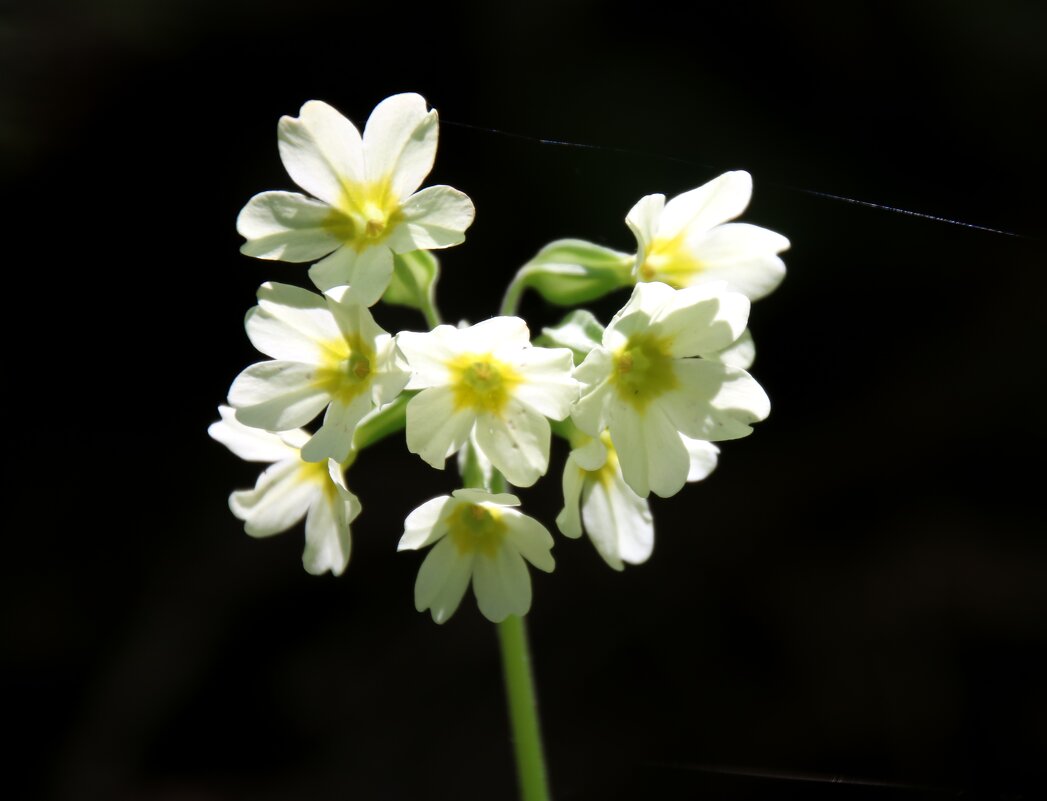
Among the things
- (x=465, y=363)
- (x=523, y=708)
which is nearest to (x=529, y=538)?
(x=465, y=363)

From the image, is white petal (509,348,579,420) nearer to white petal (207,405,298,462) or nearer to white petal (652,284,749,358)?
white petal (652,284,749,358)

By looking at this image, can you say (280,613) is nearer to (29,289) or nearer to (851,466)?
(29,289)

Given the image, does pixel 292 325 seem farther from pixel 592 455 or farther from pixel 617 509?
pixel 617 509

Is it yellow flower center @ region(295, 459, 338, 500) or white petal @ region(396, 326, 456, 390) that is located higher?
white petal @ region(396, 326, 456, 390)

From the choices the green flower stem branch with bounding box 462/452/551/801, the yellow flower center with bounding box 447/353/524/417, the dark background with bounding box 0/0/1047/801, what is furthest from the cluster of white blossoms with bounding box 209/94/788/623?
the dark background with bounding box 0/0/1047/801

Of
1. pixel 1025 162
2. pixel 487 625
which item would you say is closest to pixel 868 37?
pixel 1025 162

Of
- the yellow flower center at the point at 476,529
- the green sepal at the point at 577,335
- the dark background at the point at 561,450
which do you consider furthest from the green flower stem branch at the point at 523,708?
the dark background at the point at 561,450
